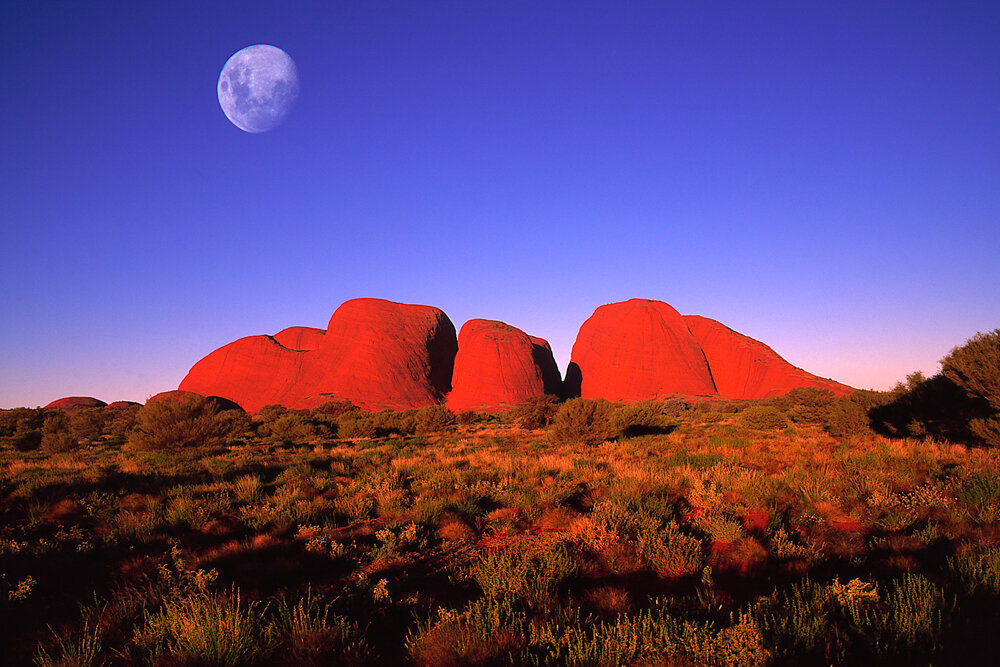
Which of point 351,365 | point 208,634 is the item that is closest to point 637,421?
point 208,634

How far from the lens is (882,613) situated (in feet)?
9.66

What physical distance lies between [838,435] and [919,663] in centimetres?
1566

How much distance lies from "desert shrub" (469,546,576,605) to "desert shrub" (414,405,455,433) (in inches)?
726

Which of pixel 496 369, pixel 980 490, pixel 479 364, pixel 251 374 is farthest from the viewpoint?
pixel 251 374

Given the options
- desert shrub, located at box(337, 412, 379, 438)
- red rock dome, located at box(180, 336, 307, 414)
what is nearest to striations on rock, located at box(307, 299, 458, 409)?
red rock dome, located at box(180, 336, 307, 414)

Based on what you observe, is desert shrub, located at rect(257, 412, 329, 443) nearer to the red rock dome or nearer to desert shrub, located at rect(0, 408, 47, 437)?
desert shrub, located at rect(0, 408, 47, 437)

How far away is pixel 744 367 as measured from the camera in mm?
46125

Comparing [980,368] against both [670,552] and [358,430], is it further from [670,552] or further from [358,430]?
[358,430]

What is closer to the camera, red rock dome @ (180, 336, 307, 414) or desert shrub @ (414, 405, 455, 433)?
desert shrub @ (414, 405, 455, 433)

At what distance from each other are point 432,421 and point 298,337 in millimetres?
56849

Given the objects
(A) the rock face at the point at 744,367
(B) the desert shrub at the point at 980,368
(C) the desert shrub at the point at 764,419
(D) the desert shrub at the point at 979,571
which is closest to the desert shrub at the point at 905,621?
(D) the desert shrub at the point at 979,571

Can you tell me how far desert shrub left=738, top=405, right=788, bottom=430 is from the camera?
728 inches

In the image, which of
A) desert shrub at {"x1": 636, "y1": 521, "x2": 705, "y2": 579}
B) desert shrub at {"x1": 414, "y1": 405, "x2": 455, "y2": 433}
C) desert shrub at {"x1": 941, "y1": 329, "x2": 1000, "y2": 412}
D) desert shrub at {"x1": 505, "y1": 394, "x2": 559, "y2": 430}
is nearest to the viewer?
desert shrub at {"x1": 636, "y1": 521, "x2": 705, "y2": 579}

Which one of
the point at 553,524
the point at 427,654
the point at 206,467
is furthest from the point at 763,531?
the point at 206,467
